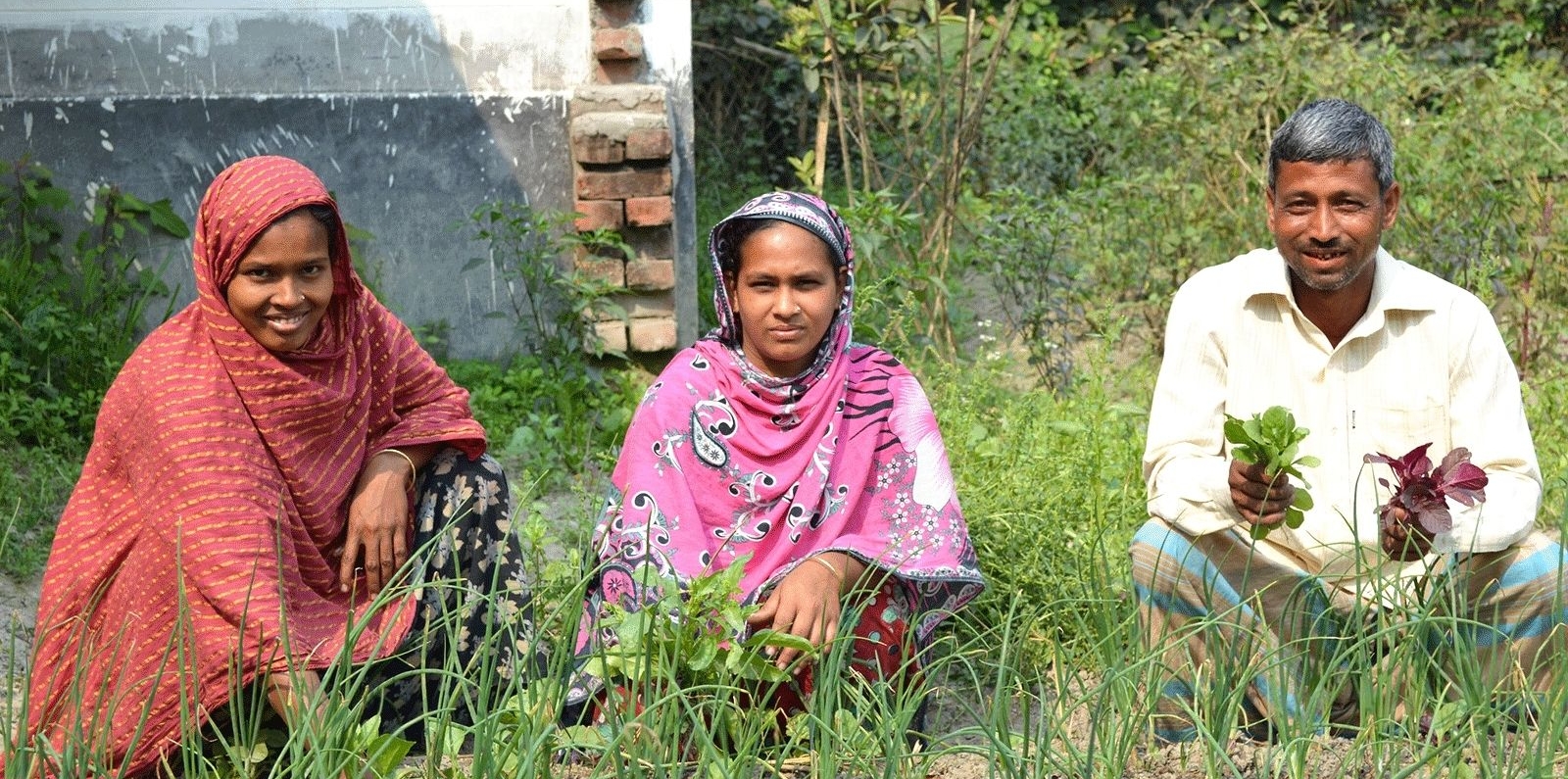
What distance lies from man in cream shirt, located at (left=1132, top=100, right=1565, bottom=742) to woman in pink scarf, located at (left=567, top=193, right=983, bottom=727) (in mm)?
441

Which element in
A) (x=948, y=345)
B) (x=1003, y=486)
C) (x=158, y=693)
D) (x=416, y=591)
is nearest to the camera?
(x=158, y=693)

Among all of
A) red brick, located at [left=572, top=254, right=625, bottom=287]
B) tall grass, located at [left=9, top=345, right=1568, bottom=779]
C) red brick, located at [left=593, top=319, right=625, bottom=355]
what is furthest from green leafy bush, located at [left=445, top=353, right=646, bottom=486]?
tall grass, located at [left=9, top=345, right=1568, bottom=779]

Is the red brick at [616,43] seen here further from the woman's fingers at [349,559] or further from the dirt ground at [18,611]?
the woman's fingers at [349,559]

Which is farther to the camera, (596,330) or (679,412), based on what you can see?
(596,330)

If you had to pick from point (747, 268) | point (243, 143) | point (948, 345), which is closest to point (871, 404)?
point (747, 268)

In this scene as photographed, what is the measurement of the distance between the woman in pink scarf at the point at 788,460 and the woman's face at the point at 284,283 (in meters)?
0.66

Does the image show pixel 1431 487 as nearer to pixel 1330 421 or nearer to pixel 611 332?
pixel 1330 421

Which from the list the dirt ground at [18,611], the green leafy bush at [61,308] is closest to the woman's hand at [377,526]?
the dirt ground at [18,611]

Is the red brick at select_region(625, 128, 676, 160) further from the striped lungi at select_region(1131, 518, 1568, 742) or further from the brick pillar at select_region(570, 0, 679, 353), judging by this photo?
the striped lungi at select_region(1131, 518, 1568, 742)

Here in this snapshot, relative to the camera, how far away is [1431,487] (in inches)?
103

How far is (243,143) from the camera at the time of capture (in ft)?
17.4

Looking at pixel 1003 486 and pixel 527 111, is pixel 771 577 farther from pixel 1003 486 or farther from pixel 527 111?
pixel 527 111

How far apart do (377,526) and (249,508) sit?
285 mm

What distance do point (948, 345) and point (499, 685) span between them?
275 centimetres
